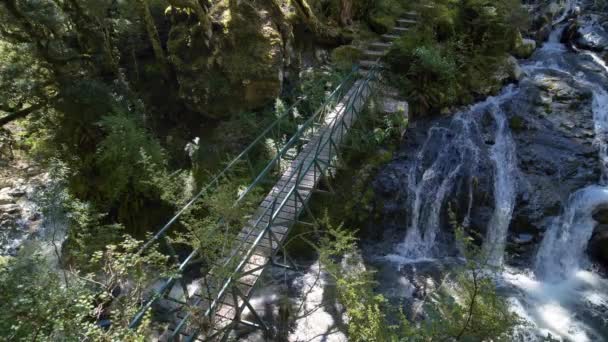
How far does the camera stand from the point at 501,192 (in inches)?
340

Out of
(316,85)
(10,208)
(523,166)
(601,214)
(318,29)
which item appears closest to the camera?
(601,214)

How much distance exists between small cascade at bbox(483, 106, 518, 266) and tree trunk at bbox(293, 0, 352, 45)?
18.2ft

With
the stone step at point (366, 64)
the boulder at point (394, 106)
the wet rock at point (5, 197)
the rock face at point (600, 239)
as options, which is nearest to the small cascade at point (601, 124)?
the rock face at point (600, 239)

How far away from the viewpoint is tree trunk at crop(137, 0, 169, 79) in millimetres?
10078

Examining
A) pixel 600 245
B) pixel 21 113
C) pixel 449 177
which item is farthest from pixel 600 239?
pixel 21 113

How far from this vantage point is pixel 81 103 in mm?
9656

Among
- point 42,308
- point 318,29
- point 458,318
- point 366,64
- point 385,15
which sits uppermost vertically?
point 385,15

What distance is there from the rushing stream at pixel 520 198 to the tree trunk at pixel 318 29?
4141 millimetres

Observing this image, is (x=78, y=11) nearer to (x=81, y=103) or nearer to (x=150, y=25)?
(x=150, y=25)

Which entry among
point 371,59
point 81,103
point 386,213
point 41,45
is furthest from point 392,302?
point 41,45

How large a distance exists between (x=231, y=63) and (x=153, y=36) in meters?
2.57

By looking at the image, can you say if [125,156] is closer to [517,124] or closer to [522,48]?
[517,124]

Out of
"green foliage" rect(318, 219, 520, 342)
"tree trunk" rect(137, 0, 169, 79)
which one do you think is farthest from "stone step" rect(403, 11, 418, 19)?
"green foliage" rect(318, 219, 520, 342)

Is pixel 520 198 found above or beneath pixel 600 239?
above
